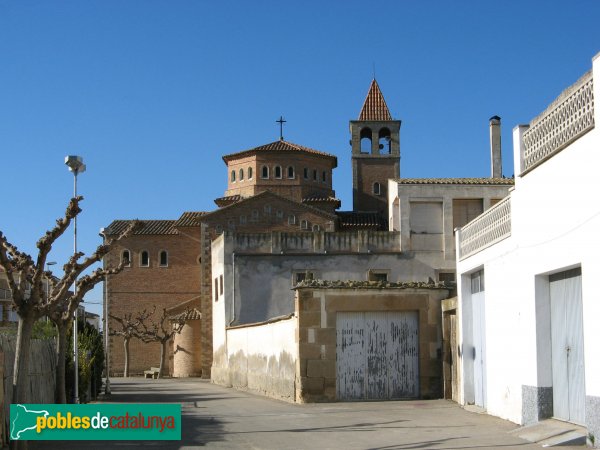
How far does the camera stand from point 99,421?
13852 mm

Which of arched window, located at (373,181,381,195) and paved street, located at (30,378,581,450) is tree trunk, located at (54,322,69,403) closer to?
paved street, located at (30,378,581,450)

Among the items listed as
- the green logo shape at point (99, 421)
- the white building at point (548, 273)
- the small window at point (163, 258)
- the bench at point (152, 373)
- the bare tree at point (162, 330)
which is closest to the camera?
the white building at point (548, 273)

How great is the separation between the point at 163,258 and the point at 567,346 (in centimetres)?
5106

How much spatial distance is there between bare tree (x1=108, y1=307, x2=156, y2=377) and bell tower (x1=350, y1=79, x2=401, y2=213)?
17.3 m

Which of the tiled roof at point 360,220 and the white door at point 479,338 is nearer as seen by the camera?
the white door at point 479,338

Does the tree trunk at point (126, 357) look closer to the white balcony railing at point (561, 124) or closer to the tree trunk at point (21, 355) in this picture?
the tree trunk at point (21, 355)

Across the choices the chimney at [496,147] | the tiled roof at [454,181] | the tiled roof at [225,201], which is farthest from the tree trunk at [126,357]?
the tiled roof at [454,181]

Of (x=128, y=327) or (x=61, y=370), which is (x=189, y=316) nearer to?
(x=128, y=327)

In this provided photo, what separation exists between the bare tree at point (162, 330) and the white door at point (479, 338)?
121 feet

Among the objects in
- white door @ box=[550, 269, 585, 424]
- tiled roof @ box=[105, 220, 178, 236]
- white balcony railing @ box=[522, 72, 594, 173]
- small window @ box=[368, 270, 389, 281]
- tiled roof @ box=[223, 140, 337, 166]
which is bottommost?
white door @ box=[550, 269, 585, 424]

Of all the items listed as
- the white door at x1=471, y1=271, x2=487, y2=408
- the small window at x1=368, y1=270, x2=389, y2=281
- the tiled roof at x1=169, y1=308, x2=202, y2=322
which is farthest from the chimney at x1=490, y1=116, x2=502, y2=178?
the white door at x1=471, y1=271, x2=487, y2=408

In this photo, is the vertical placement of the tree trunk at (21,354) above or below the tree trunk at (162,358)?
above

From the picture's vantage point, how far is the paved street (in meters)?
13.7

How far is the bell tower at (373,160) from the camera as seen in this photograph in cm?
6588
